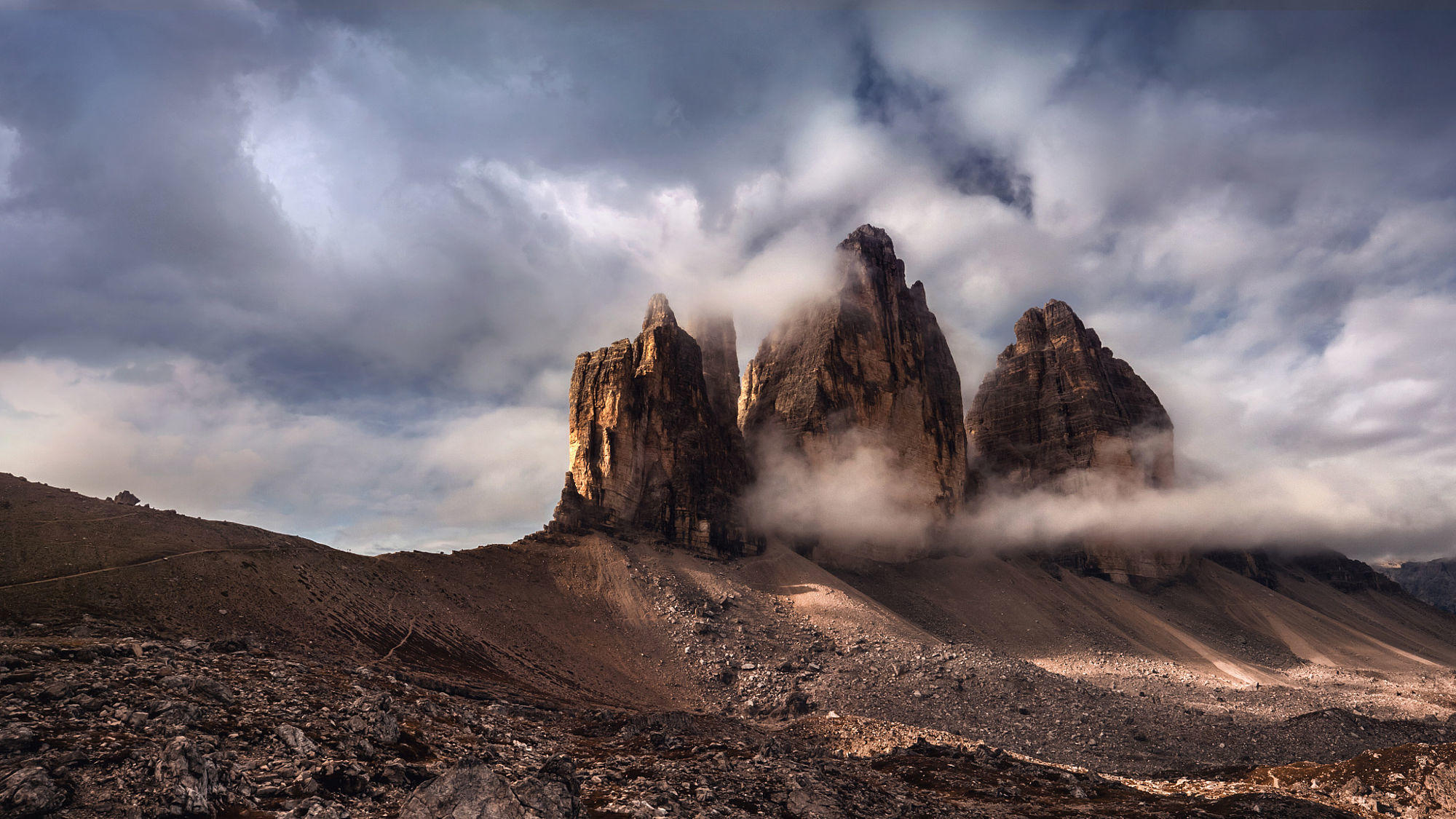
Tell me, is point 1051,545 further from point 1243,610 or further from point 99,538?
point 99,538

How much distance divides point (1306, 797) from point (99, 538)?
59873mm

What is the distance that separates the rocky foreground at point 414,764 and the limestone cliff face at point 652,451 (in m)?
53.8

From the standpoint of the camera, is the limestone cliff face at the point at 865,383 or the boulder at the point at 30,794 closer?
the boulder at the point at 30,794

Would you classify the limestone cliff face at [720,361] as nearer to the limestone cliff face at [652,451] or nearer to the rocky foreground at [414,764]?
the limestone cliff face at [652,451]

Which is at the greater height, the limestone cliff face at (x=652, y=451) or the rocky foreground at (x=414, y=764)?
the limestone cliff face at (x=652, y=451)

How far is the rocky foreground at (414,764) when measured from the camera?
37.2 feet

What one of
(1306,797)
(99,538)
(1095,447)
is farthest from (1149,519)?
(99,538)

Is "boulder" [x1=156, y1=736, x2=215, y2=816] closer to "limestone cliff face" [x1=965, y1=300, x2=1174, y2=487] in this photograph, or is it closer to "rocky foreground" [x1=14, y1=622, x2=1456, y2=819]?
"rocky foreground" [x1=14, y1=622, x2=1456, y2=819]

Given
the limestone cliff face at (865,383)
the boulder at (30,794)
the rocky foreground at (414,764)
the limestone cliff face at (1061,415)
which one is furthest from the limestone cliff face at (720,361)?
the boulder at (30,794)

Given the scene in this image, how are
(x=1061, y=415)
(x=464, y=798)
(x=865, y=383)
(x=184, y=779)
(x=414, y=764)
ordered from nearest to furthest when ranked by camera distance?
1. (x=184, y=779)
2. (x=464, y=798)
3. (x=414, y=764)
4. (x=865, y=383)
5. (x=1061, y=415)

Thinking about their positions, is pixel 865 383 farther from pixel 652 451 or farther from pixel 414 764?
pixel 414 764

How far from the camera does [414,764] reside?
1542 cm

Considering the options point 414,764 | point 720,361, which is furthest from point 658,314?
point 414,764

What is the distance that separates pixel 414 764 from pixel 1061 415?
145 metres
